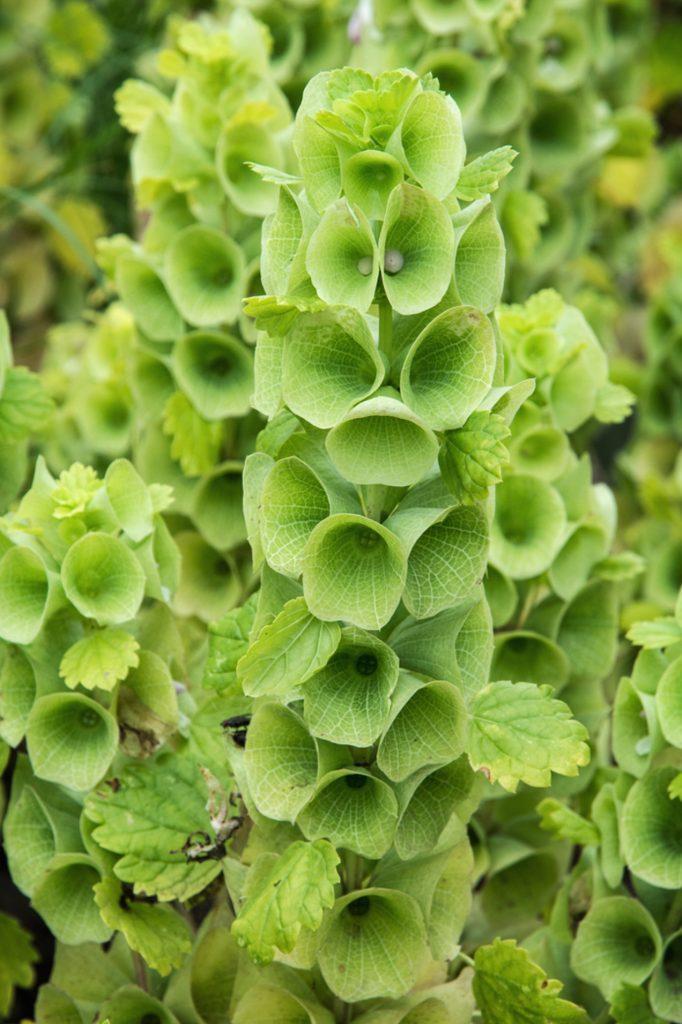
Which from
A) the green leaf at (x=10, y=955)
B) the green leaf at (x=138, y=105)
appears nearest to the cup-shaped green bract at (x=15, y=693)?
the green leaf at (x=10, y=955)

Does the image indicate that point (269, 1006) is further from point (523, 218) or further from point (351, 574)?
point (523, 218)

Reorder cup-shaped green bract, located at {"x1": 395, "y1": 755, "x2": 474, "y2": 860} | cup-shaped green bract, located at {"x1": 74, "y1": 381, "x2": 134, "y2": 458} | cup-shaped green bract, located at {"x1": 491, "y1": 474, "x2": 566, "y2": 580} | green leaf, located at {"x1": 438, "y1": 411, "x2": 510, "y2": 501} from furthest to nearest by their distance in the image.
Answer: cup-shaped green bract, located at {"x1": 74, "y1": 381, "x2": 134, "y2": 458} < cup-shaped green bract, located at {"x1": 491, "y1": 474, "x2": 566, "y2": 580} < cup-shaped green bract, located at {"x1": 395, "y1": 755, "x2": 474, "y2": 860} < green leaf, located at {"x1": 438, "y1": 411, "x2": 510, "y2": 501}

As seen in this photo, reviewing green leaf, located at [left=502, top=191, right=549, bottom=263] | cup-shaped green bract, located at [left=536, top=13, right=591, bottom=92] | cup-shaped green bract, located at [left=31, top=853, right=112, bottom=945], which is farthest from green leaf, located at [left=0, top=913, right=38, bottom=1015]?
cup-shaped green bract, located at [left=536, top=13, right=591, bottom=92]

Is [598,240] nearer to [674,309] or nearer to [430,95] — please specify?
[674,309]

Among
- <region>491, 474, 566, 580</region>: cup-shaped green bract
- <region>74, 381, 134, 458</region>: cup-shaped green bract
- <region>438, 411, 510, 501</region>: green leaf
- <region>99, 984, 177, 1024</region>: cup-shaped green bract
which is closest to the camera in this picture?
<region>438, 411, 510, 501</region>: green leaf

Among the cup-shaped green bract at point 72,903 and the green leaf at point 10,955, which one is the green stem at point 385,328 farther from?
the green leaf at point 10,955

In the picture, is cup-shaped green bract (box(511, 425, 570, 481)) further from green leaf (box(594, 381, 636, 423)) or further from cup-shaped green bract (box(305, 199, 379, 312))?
cup-shaped green bract (box(305, 199, 379, 312))
